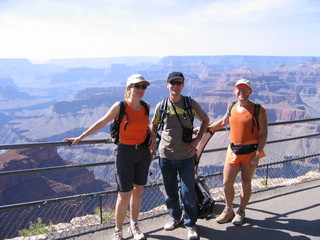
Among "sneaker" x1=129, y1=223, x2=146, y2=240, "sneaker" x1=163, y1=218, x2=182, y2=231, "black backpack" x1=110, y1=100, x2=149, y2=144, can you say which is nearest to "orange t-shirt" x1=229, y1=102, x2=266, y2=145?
"black backpack" x1=110, y1=100, x2=149, y2=144

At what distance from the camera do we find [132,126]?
3.27 m

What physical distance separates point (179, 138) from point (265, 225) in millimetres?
1723

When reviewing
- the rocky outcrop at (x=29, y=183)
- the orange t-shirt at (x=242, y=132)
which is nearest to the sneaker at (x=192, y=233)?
the orange t-shirt at (x=242, y=132)

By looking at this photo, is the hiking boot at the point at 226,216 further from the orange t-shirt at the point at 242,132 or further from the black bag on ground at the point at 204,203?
the orange t-shirt at the point at 242,132

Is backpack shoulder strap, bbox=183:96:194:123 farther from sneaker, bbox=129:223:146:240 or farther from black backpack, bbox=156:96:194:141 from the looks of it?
sneaker, bbox=129:223:146:240

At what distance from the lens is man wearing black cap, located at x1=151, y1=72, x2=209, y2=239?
3445 millimetres

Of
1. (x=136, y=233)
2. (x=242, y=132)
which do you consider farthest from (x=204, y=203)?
(x=242, y=132)

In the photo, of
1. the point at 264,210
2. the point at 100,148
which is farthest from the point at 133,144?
the point at 100,148

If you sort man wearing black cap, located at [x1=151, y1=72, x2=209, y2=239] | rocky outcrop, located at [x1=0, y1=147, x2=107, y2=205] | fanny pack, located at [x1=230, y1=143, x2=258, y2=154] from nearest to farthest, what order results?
man wearing black cap, located at [x1=151, y1=72, x2=209, y2=239]
fanny pack, located at [x1=230, y1=143, x2=258, y2=154]
rocky outcrop, located at [x1=0, y1=147, x2=107, y2=205]

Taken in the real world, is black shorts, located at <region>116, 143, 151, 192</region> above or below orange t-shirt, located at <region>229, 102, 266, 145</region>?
below

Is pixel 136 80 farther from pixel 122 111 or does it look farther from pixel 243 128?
pixel 243 128

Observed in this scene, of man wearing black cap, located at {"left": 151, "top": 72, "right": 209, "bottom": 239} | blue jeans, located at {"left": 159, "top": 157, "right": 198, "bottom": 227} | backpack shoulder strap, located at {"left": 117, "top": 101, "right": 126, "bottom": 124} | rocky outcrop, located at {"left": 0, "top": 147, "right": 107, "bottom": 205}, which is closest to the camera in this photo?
backpack shoulder strap, located at {"left": 117, "top": 101, "right": 126, "bottom": 124}

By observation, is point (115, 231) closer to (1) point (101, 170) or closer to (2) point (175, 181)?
(2) point (175, 181)

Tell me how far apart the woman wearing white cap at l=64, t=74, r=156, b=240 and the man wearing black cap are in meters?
0.21
